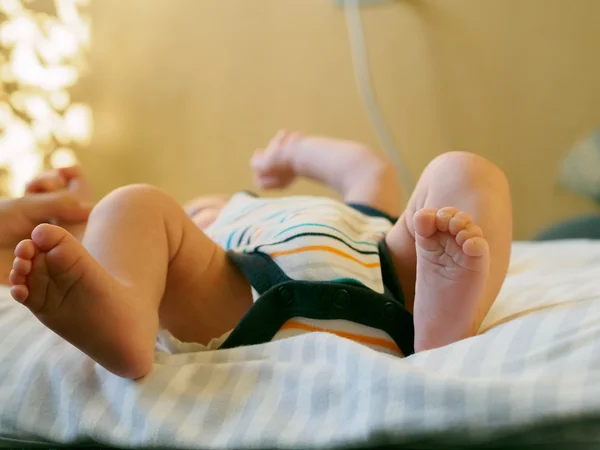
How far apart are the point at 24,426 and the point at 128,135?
44.2 inches

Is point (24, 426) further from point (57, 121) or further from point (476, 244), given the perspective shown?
point (57, 121)

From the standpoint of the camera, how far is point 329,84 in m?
1.40

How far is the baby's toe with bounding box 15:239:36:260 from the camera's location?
437mm

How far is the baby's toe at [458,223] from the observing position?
479 millimetres

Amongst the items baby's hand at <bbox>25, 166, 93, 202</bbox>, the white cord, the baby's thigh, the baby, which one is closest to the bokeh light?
baby's hand at <bbox>25, 166, 93, 202</bbox>

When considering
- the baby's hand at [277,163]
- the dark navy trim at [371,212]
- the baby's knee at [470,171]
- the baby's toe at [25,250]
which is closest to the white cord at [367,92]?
the baby's hand at [277,163]

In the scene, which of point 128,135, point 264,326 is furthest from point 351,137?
point 264,326

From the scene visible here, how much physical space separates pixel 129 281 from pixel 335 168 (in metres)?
0.55

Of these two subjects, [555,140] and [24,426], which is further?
[555,140]

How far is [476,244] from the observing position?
1.57 feet

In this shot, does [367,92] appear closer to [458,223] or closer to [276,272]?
[276,272]

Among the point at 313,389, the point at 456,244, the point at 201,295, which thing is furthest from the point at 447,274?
the point at 201,295

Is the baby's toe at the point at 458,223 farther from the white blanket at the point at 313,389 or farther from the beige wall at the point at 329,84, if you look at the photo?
the beige wall at the point at 329,84

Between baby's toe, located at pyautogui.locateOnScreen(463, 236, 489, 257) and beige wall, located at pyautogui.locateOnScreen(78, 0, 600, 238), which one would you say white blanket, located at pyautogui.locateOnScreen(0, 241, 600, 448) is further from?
beige wall, located at pyautogui.locateOnScreen(78, 0, 600, 238)
